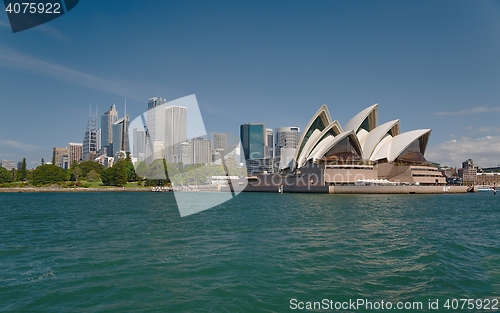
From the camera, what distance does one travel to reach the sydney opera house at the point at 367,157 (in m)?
48.0

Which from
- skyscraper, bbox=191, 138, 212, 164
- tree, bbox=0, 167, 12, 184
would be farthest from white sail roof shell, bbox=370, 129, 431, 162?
tree, bbox=0, 167, 12, 184

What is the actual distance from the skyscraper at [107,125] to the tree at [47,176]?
323 feet

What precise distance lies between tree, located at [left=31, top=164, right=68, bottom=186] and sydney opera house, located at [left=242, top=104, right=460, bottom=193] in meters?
48.8

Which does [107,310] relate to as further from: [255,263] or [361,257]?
[361,257]

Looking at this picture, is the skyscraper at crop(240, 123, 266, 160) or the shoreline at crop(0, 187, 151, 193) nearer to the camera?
the shoreline at crop(0, 187, 151, 193)

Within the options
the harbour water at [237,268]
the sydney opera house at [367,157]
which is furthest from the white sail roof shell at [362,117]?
the harbour water at [237,268]

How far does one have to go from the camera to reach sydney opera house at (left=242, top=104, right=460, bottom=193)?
47969mm

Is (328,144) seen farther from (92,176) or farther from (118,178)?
(92,176)

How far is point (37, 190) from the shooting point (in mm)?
65562

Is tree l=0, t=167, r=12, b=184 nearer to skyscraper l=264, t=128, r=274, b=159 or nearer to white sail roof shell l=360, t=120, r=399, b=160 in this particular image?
white sail roof shell l=360, t=120, r=399, b=160

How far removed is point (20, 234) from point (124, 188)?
5853cm

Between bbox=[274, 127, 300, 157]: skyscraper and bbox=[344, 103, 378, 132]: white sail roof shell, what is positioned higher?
bbox=[274, 127, 300, 157]: skyscraper

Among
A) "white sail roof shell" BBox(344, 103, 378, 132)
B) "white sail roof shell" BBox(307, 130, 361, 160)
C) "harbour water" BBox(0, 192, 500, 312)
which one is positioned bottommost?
"harbour water" BBox(0, 192, 500, 312)

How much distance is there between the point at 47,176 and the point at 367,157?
195 feet
